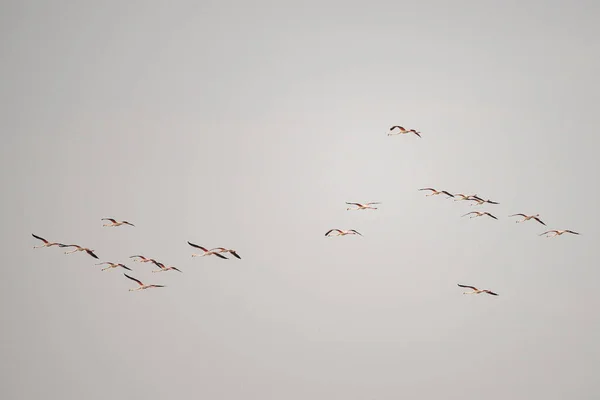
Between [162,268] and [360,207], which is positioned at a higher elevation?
[360,207]

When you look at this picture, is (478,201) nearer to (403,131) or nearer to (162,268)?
(403,131)

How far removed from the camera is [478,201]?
105438 millimetres

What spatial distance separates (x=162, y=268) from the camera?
306 ft

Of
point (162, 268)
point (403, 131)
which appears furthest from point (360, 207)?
point (162, 268)

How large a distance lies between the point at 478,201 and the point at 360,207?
12.5 metres

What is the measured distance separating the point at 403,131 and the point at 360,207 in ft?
38.5

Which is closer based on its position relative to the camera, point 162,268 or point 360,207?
point 162,268

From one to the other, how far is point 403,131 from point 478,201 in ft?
44.0

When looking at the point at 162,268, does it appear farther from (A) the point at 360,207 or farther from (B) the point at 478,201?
(B) the point at 478,201

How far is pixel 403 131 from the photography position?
98.0 m

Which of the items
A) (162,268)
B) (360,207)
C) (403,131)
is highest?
(403,131)

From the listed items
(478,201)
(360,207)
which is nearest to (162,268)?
(360,207)

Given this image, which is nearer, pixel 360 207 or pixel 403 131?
pixel 403 131

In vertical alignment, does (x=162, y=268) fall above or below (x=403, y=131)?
below
